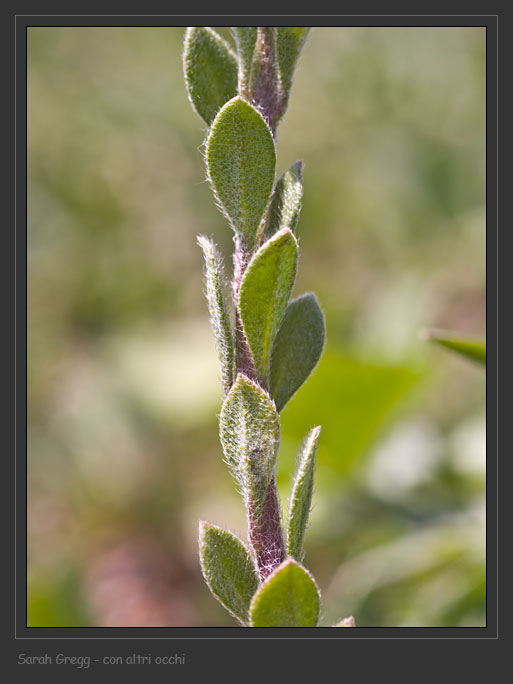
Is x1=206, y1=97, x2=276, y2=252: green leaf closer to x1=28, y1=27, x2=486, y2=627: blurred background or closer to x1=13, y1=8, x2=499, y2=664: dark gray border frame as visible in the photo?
x1=13, y1=8, x2=499, y2=664: dark gray border frame

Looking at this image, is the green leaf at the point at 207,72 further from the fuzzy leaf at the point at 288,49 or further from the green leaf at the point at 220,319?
the green leaf at the point at 220,319

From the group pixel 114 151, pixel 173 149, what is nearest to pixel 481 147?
pixel 173 149

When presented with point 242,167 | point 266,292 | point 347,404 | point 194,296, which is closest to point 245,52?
point 242,167

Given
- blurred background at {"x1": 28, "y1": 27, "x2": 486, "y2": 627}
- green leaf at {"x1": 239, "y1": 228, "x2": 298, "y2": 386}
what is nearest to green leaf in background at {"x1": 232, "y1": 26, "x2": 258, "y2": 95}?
green leaf at {"x1": 239, "y1": 228, "x2": 298, "y2": 386}

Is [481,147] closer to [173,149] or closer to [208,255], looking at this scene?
[173,149]

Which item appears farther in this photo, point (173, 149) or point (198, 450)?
point (173, 149)
